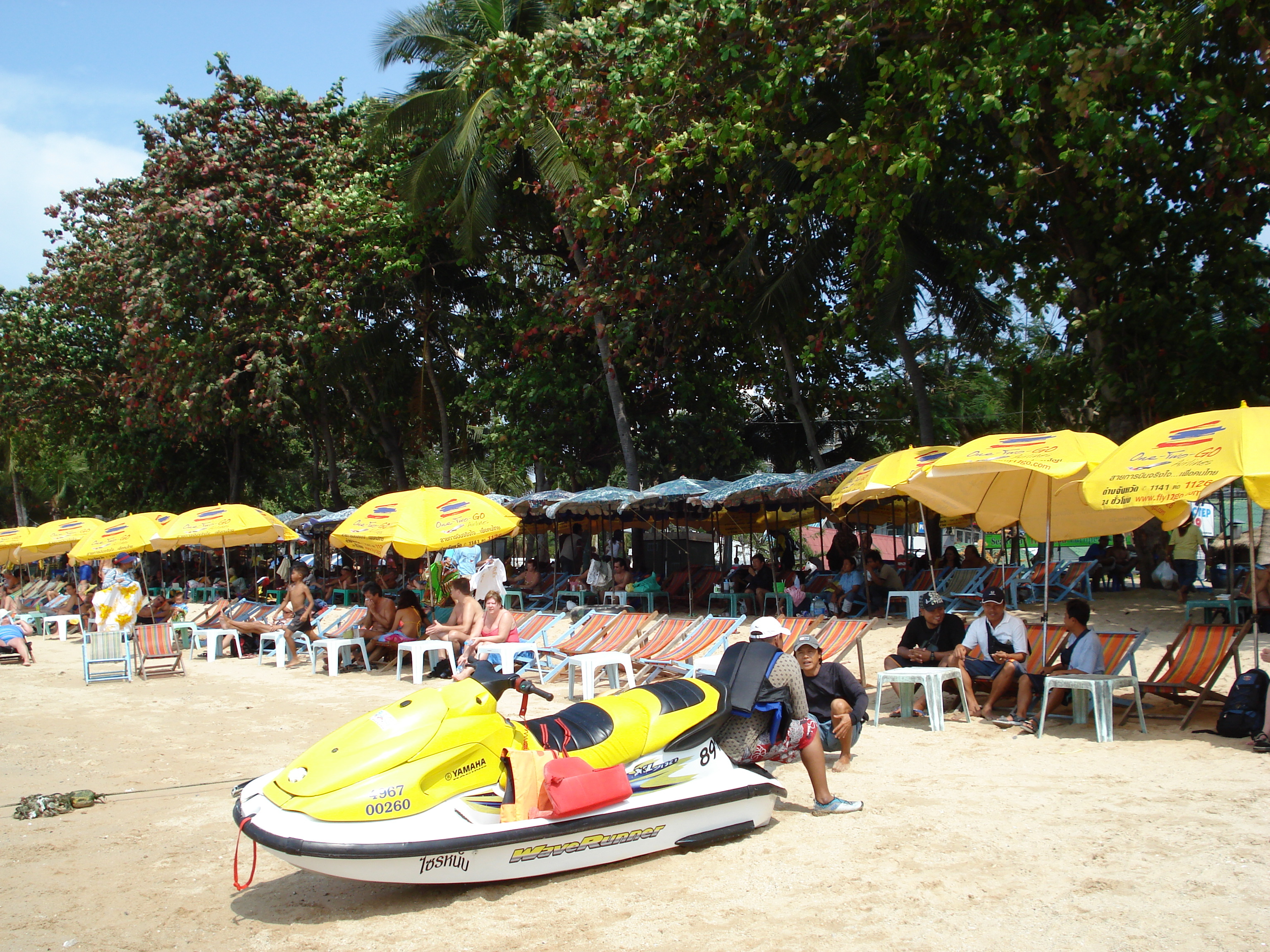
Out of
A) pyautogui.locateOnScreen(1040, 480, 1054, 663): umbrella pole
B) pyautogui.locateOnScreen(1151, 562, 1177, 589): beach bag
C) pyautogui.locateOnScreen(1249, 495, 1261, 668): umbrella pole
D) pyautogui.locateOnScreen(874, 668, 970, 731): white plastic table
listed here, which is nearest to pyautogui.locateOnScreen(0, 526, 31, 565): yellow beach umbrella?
pyautogui.locateOnScreen(874, 668, 970, 731): white plastic table

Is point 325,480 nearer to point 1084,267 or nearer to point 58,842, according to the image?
point 1084,267

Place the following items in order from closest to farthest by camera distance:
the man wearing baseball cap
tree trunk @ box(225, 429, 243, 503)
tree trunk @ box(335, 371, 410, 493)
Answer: the man wearing baseball cap < tree trunk @ box(335, 371, 410, 493) < tree trunk @ box(225, 429, 243, 503)

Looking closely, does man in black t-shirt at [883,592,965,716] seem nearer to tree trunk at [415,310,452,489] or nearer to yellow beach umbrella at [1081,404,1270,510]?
yellow beach umbrella at [1081,404,1270,510]

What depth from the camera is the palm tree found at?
1880 cm

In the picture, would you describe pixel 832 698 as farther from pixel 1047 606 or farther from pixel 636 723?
pixel 1047 606

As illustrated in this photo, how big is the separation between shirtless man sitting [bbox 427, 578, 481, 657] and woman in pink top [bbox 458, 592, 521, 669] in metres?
0.14

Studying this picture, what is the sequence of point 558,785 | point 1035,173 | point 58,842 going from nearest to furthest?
point 558,785
point 58,842
point 1035,173

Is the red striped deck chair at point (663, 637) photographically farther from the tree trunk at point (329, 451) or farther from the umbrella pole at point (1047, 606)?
the tree trunk at point (329, 451)

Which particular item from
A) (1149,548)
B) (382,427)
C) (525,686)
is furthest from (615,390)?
(525,686)

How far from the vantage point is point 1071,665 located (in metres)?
7.88

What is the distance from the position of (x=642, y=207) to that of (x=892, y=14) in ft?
21.8

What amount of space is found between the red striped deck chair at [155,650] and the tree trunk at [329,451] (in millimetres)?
13931

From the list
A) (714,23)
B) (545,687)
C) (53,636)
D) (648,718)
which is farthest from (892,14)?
(53,636)

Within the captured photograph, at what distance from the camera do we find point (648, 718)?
5.03 meters
